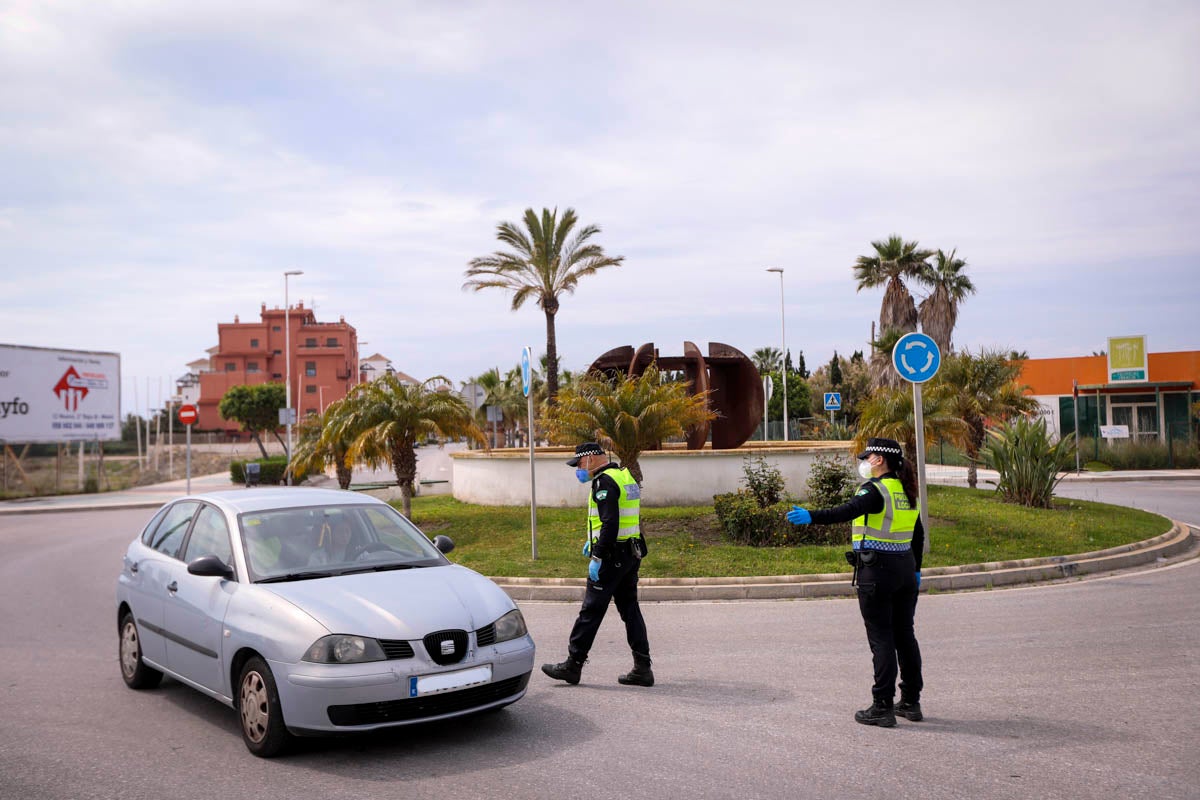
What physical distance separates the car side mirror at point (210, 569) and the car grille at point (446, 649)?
1.42 metres

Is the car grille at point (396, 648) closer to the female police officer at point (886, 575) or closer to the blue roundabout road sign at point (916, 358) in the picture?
the female police officer at point (886, 575)

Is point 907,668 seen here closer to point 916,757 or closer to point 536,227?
point 916,757

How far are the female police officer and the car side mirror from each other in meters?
3.42

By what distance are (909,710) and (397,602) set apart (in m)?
3.17

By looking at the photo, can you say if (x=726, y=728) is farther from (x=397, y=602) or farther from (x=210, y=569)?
(x=210, y=569)

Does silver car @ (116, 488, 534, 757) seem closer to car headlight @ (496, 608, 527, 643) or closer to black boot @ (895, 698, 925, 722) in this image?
car headlight @ (496, 608, 527, 643)

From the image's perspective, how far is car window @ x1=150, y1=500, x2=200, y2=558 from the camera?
6.88m

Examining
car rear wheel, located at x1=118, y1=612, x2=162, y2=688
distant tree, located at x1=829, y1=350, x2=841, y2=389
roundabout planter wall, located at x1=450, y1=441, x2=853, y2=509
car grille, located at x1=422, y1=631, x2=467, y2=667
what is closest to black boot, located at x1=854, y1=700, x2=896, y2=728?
car grille, located at x1=422, y1=631, x2=467, y2=667

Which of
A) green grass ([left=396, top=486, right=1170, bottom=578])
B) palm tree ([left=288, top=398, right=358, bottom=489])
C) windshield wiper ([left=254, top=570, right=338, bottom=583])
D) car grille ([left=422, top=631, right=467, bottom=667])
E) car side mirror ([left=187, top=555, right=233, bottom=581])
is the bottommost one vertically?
green grass ([left=396, top=486, right=1170, bottom=578])

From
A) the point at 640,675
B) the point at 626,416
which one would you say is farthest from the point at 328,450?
the point at 640,675

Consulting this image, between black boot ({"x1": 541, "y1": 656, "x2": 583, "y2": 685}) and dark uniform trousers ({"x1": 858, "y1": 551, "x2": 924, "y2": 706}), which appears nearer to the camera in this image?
dark uniform trousers ({"x1": 858, "y1": 551, "x2": 924, "y2": 706})

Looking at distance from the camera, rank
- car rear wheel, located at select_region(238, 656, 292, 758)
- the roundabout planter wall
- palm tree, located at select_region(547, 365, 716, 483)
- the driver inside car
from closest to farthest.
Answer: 1. car rear wheel, located at select_region(238, 656, 292, 758)
2. the driver inside car
3. palm tree, located at select_region(547, 365, 716, 483)
4. the roundabout planter wall

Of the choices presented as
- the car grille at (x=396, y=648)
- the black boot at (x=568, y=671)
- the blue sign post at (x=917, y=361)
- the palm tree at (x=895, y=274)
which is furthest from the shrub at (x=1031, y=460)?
the palm tree at (x=895, y=274)

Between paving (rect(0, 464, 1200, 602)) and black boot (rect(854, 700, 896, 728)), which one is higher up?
black boot (rect(854, 700, 896, 728))
